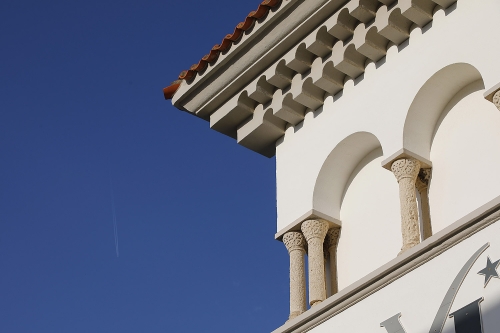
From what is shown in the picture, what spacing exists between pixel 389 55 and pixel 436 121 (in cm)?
86

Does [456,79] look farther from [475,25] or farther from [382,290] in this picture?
[382,290]

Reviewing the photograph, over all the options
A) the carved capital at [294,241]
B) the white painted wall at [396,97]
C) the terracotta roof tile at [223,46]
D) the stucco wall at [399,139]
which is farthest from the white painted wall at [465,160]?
the terracotta roof tile at [223,46]

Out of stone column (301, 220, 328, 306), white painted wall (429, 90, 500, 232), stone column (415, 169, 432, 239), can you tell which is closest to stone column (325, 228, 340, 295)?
stone column (301, 220, 328, 306)

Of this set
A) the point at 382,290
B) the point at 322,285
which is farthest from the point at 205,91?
the point at 382,290

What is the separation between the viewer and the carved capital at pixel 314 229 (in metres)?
10.9

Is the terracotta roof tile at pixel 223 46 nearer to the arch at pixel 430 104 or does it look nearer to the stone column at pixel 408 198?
the arch at pixel 430 104

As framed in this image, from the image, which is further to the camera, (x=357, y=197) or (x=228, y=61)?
(x=228, y=61)

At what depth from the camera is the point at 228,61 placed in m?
12.1

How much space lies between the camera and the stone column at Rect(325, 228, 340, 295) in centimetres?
1084

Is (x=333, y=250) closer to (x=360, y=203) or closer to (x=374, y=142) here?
(x=360, y=203)

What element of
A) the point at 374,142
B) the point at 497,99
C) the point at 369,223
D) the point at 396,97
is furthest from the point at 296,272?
the point at 497,99

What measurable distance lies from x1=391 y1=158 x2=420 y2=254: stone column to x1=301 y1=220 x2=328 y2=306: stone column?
109 centimetres

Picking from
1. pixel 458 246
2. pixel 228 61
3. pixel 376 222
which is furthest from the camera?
pixel 228 61

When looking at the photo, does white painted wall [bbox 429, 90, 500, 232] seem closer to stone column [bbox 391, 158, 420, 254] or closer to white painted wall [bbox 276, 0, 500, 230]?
white painted wall [bbox 276, 0, 500, 230]
